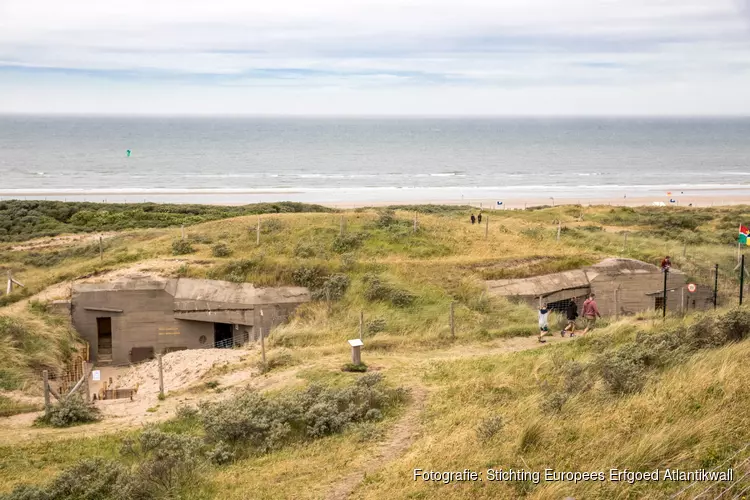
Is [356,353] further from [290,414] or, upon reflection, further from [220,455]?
[220,455]

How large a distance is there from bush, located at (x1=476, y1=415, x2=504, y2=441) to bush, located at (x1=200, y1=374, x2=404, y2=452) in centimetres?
271

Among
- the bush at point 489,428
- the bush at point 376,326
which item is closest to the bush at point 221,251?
the bush at point 376,326

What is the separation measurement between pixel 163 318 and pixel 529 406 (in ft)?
46.8

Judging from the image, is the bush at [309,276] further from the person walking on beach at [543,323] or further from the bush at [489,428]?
the bush at [489,428]

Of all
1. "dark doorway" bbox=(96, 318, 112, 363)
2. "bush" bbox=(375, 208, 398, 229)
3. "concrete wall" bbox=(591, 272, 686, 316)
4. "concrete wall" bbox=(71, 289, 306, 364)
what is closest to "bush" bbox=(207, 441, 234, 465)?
"concrete wall" bbox=(71, 289, 306, 364)

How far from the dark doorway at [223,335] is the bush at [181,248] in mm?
4005

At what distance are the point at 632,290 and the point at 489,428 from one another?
46.5 ft

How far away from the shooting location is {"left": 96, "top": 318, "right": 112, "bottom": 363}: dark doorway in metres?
22.1

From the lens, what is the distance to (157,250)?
84.0ft

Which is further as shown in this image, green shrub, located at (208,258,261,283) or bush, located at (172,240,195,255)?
bush, located at (172,240,195,255)

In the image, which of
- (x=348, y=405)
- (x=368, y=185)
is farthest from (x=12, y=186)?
(x=348, y=405)

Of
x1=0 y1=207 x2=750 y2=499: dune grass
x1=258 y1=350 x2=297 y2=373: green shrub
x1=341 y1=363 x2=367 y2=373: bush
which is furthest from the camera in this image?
x1=258 y1=350 x2=297 y2=373: green shrub

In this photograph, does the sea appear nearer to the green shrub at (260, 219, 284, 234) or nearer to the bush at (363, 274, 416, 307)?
the green shrub at (260, 219, 284, 234)

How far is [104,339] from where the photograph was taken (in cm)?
2261
